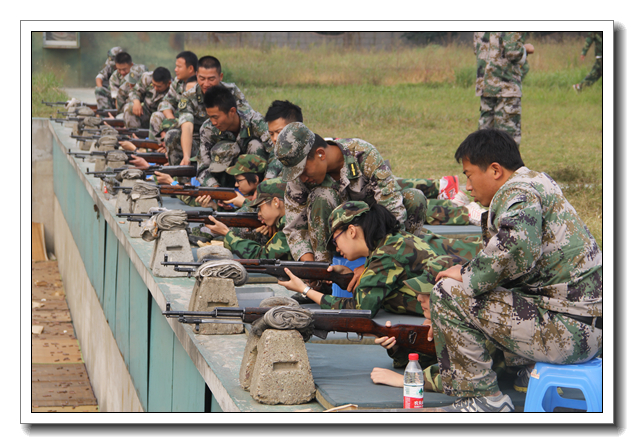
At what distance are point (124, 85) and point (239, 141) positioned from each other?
26.4 ft

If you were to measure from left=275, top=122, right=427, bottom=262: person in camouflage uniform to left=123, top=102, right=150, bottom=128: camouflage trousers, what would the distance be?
342 inches

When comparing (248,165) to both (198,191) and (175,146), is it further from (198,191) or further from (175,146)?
(175,146)

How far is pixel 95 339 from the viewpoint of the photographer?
399 inches

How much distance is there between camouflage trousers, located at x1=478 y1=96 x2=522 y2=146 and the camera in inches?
412

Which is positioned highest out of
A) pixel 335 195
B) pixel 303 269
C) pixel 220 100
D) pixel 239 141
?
pixel 220 100

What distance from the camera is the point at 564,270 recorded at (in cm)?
341

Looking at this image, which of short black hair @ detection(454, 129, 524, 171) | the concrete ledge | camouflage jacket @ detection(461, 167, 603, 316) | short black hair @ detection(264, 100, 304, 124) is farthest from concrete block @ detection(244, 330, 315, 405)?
short black hair @ detection(264, 100, 304, 124)

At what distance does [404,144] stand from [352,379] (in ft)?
40.4

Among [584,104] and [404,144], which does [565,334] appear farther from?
[584,104]

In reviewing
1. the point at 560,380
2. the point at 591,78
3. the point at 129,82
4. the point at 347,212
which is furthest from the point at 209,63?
the point at 591,78

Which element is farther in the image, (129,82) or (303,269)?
(129,82)

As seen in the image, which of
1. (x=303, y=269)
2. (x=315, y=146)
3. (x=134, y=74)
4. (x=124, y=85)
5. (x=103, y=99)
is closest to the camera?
(x=303, y=269)

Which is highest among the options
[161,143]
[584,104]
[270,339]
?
[584,104]
